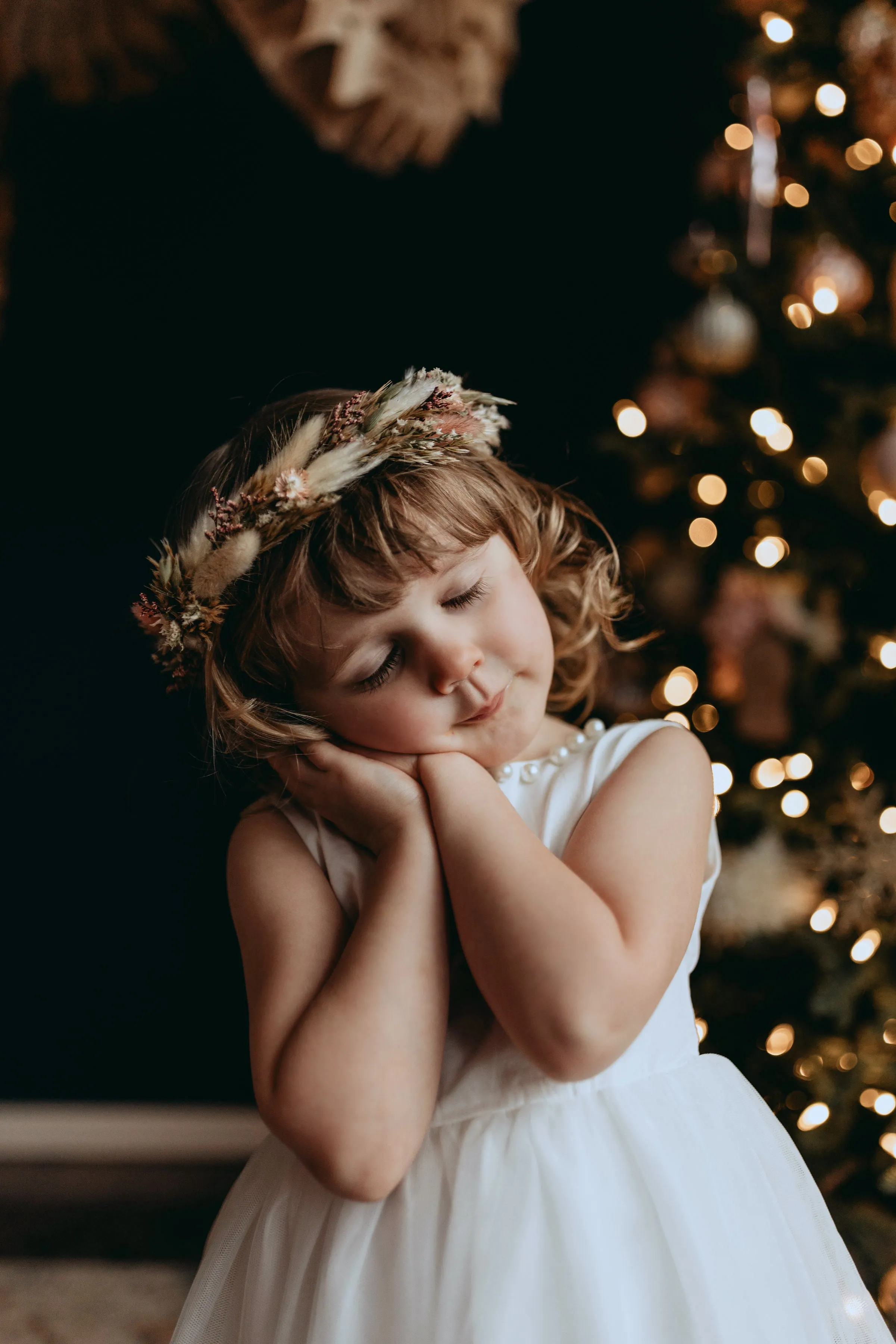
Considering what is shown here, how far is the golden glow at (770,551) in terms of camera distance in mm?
1498

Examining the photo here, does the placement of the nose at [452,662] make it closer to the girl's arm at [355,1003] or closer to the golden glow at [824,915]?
the girl's arm at [355,1003]

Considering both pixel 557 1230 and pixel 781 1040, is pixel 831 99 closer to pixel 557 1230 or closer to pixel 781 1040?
pixel 781 1040

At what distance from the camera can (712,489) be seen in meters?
1.53

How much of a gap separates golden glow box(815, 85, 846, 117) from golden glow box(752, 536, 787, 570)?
690mm

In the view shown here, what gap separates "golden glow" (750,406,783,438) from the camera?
1474 mm

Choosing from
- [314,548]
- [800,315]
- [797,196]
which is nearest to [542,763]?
[314,548]

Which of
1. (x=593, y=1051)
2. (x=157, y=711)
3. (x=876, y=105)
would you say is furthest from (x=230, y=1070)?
(x=876, y=105)

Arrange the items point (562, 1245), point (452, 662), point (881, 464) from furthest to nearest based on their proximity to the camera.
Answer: point (881, 464)
point (452, 662)
point (562, 1245)

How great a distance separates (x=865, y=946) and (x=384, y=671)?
106 cm

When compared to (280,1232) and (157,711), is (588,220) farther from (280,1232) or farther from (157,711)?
(280,1232)

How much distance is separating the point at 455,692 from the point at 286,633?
178 millimetres

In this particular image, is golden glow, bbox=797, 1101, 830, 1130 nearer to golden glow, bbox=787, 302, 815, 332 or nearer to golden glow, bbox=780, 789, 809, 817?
golden glow, bbox=780, 789, 809, 817

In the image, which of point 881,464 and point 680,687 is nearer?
point 881,464

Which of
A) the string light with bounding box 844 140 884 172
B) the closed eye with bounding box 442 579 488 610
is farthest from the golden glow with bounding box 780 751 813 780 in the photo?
the string light with bounding box 844 140 884 172
